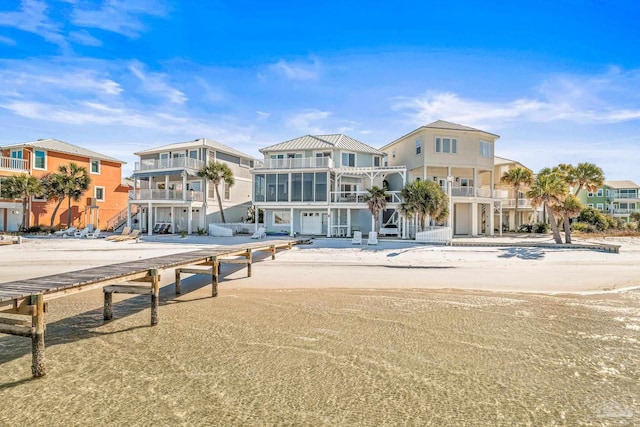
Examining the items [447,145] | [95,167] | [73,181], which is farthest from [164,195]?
[447,145]

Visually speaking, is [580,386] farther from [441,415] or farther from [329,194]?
[329,194]

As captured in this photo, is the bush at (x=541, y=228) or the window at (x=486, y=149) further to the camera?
the bush at (x=541, y=228)

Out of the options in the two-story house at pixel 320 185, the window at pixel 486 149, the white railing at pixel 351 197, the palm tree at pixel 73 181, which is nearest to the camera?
the white railing at pixel 351 197

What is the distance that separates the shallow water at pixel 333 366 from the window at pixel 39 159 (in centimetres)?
3070

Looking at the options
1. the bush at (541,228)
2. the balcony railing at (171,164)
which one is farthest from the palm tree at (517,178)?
the balcony railing at (171,164)

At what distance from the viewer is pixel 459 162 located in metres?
30.3

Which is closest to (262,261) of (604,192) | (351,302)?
(351,302)

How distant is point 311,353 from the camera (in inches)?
278

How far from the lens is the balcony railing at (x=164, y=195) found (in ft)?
106

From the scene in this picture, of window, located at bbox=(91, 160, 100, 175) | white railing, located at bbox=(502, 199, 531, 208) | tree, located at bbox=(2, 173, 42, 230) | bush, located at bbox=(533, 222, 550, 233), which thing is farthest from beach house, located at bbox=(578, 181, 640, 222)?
tree, located at bbox=(2, 173, 42, 230)

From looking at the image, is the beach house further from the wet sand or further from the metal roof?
the wet sand

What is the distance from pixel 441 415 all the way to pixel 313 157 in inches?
1060

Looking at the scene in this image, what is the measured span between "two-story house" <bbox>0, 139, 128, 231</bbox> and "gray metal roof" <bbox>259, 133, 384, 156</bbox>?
1903 cm

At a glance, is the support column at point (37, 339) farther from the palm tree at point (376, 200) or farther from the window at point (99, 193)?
the window at point (99, 193)
